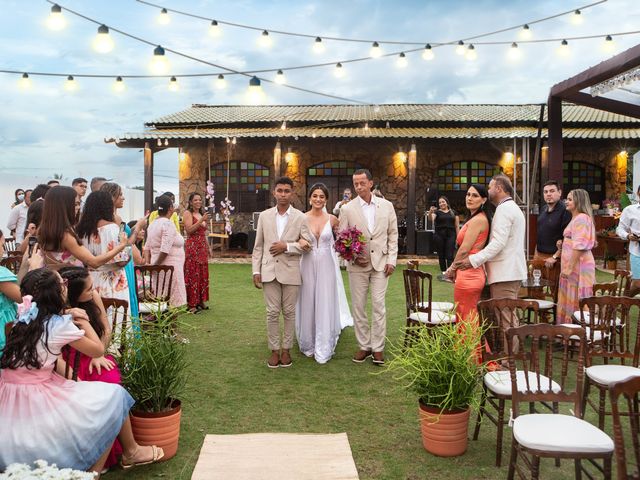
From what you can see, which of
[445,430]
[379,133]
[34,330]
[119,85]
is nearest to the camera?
[34,330]

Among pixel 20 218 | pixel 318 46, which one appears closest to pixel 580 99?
pixel 318 46

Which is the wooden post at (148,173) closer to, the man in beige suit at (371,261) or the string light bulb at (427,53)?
the string light bulb at (427,53)

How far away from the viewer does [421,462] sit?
3477 millimetres

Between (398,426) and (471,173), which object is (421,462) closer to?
(398,426)

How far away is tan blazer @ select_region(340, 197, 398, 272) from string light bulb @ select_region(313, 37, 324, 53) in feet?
18.5

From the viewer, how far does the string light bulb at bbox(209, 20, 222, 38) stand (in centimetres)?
909

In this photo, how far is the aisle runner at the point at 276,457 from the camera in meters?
3.22

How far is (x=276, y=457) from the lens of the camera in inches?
136

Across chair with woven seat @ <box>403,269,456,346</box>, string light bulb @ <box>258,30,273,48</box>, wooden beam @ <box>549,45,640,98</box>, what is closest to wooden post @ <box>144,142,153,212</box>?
string light bulb @ <box>258,30,273,48</box>

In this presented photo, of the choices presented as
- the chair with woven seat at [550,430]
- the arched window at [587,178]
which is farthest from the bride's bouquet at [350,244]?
the arched window at [587,178]

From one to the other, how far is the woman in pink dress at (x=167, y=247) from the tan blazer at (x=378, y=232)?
7.88 feet

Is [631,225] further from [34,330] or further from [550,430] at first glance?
[34,330]

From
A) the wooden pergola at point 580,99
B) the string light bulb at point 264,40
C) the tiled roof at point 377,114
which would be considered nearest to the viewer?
the wooden pergola at point 580,99

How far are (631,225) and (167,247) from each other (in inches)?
246
